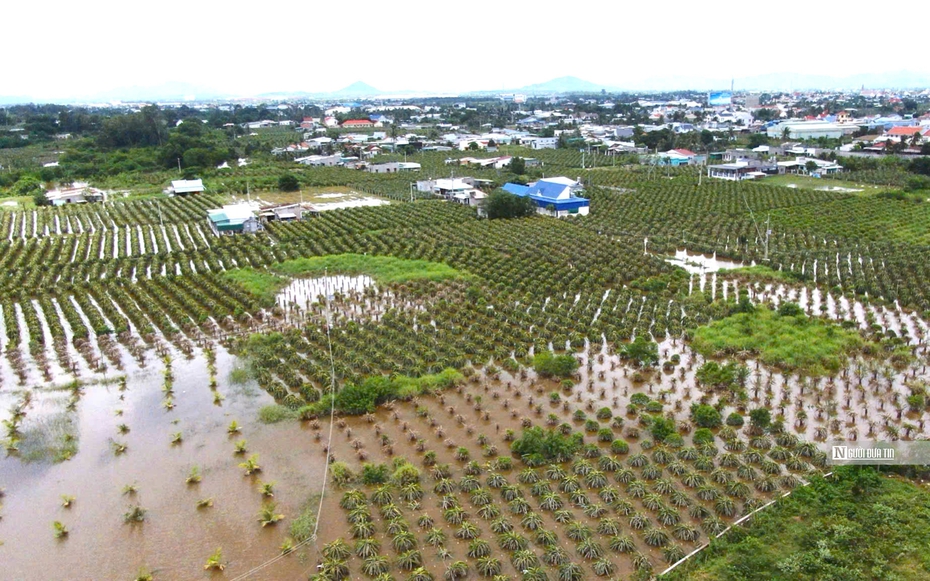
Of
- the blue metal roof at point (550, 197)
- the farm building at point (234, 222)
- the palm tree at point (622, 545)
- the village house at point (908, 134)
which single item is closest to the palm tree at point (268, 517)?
the palm tree at point (622, 545)

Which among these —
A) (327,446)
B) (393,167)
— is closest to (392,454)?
(327,446)

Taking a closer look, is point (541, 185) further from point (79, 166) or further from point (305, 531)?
point (79, 166)

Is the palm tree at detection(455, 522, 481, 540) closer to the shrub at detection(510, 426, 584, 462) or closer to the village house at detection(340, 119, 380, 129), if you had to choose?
the shrub at detection(510, 426, 584, 462)

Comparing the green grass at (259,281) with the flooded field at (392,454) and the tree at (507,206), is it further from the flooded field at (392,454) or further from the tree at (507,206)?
the tree at (507,206)

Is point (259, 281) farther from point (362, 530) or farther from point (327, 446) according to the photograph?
point (362, 530)

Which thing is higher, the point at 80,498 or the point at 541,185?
the point at 541,185

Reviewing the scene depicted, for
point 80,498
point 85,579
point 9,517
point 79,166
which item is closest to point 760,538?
point 85,579
